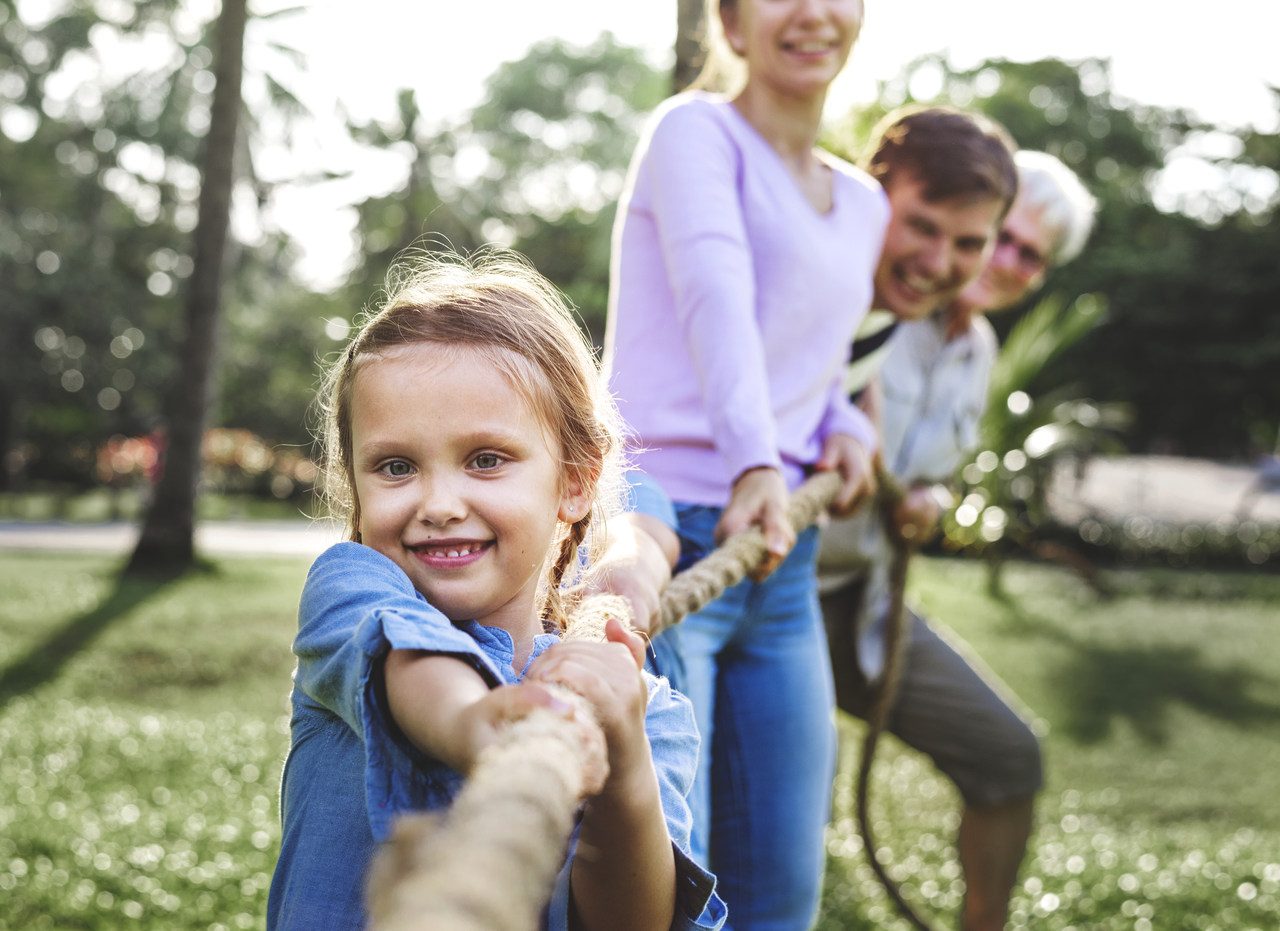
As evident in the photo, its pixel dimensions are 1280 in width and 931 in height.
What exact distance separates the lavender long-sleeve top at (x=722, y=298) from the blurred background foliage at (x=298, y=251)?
1683 cm

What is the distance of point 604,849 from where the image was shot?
3.34 ft

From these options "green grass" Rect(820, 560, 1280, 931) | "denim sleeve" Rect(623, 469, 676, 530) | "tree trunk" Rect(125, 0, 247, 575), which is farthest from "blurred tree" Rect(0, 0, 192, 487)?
"denim sleeve" Rect(623, 469, 676, 530)

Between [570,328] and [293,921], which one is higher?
[570,328]

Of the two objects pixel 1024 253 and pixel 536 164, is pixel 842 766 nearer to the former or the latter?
pixel 1024 253

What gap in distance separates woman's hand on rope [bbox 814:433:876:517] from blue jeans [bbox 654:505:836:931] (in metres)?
0.24

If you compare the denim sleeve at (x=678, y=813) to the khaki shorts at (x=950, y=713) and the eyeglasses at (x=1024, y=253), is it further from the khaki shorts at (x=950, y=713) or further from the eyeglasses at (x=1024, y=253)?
the eyeglasses at (x=1024, y=253)

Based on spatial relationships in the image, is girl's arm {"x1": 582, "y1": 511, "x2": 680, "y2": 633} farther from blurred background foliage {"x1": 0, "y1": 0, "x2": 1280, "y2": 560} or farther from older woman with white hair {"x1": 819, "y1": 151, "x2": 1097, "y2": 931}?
blurred background foliage {"x1": 0, "y1": 0, "x2": 1280, "y2": 560}

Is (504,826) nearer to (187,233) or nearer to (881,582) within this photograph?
(881,582)

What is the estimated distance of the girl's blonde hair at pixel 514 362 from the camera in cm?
119

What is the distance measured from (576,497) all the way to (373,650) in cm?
43

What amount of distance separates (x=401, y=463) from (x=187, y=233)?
3070cm

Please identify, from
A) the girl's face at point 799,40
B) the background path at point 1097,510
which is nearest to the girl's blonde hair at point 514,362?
the girl's face at point 799,40

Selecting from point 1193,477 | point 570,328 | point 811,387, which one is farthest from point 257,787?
point 1193,477

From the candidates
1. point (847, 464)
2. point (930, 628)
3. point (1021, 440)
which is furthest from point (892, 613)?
point (1021, 440)
